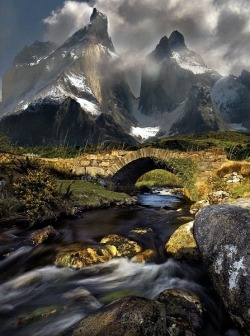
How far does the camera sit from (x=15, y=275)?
32.0ft

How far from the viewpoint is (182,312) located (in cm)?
664

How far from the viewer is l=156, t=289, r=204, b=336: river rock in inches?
243

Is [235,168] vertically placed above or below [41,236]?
above

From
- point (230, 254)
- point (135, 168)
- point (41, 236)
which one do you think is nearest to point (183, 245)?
point (230, 254)

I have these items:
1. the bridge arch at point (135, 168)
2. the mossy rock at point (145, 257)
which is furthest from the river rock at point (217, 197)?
the mossy rock at point (145, 257)

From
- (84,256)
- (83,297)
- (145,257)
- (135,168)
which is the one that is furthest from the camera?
(135,168)

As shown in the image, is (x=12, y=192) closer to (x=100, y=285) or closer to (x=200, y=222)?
(x=100, y=285)

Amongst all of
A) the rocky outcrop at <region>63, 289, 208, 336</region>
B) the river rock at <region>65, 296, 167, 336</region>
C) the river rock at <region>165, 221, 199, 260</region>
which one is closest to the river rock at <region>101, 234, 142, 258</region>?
the river rock at <region>165, 221, 199, 260</region>

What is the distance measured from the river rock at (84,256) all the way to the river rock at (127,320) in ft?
13.2

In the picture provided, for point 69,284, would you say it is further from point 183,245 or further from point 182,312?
point 183,245

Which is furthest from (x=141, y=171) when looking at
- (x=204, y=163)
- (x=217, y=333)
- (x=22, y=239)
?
(x=217, y=333)

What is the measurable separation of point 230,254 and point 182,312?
4.46 feet

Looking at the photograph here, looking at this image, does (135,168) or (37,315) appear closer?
(37,315)

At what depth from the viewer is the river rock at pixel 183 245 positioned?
33.6ft
